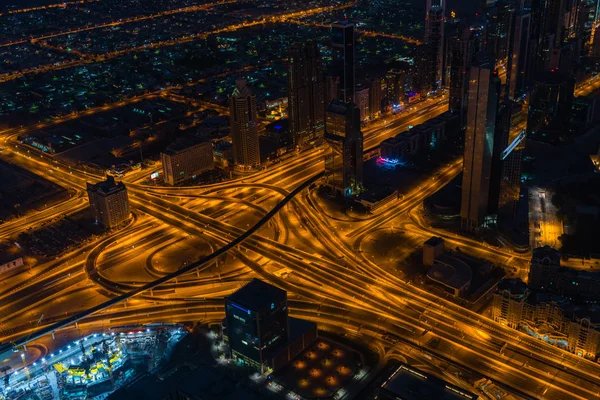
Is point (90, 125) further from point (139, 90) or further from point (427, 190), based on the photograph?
point (427, 190)

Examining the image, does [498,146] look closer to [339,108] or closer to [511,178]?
[511,178]

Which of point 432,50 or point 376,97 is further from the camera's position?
point 432,50

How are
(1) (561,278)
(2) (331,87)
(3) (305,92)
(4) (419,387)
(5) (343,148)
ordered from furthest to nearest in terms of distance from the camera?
1. (2) (331,87)
2. (3) (305,92)
3. (5) (343,148)
4. (1) (561,278)
5. (4) (419,387)

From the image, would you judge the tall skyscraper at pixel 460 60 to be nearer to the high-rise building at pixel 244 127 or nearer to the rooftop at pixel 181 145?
the high-rise building at pixel 244 127

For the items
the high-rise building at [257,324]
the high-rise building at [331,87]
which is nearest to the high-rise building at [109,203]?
the high-rise building at [257,324]

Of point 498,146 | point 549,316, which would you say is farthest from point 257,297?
point 498,146

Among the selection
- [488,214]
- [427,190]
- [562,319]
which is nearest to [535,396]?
[562,319]

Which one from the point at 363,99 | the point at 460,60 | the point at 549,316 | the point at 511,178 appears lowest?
the point at 549,316
